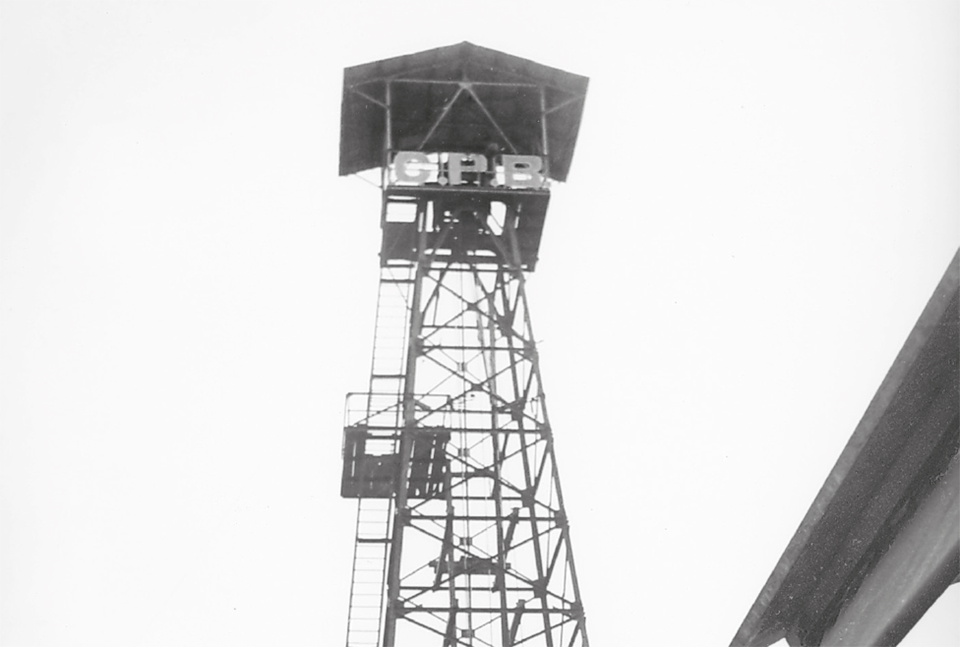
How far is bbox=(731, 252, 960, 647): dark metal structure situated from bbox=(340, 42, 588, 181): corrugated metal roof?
12.7 m

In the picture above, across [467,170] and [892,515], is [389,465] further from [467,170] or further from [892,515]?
[892,515]

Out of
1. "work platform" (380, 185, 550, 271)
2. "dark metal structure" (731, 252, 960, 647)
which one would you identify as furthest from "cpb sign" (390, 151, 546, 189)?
"dark metal structure" (731, 252, 960, 647)

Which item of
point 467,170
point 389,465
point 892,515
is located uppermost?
point 467,170

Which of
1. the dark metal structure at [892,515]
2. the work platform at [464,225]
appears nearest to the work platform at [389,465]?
the work platform at [464,225]

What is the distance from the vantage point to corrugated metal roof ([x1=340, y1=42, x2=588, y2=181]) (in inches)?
679

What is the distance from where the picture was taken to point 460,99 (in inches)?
684

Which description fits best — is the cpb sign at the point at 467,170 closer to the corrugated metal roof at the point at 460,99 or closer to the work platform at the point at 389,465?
the corrugated metal roof at the point at 460,99

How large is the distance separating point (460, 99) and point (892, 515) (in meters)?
13.3

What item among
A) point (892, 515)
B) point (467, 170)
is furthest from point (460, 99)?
A: point (892, 515)

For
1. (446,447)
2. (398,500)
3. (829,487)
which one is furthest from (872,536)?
(446,447)

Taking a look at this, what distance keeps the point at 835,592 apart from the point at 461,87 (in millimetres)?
12927

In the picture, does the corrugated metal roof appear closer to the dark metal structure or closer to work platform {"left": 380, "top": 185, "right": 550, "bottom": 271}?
work platform {"left": 380, "top": 185, "right": 550, "bottom": 271}

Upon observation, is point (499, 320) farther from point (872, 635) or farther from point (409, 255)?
point (872, 635)

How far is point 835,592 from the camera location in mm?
5402
